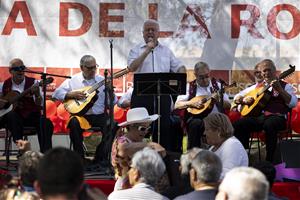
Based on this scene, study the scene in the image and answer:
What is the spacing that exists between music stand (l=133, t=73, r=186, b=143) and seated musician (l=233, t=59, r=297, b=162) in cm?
106

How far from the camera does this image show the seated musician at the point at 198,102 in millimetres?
8016

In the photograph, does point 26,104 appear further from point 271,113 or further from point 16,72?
point 271,113

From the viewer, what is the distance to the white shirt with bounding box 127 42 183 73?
27.0ft

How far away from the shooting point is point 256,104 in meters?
8.02

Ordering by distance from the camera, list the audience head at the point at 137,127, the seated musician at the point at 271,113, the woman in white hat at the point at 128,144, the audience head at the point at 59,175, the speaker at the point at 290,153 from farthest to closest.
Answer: the seated musician at the point at 271,113 < the speaker at the point at 290,153 < the audience head at the point at 137,127 < the woman in white hat at the point at 128,144 < the audience head at the point at 59,175

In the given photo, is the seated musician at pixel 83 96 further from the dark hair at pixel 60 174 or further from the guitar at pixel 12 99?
the dark hair at pixel 60 174

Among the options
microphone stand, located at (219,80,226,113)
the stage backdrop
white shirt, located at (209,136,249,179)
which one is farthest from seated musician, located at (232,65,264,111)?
white shirt, located at (209,136,249,179)

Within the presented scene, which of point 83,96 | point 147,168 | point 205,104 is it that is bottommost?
point 147,168

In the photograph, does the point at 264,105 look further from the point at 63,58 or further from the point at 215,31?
the point at 63,58

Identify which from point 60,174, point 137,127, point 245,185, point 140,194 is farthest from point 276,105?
point 60,174

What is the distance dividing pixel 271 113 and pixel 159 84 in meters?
1.52

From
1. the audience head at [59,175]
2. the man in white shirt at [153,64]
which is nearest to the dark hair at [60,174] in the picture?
the audience head at [59,175]

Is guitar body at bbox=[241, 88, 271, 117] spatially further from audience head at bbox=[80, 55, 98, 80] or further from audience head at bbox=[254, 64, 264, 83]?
audience head at bbox=[80, 55, 98, 80]

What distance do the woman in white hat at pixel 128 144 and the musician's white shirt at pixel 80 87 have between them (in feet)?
5.17
